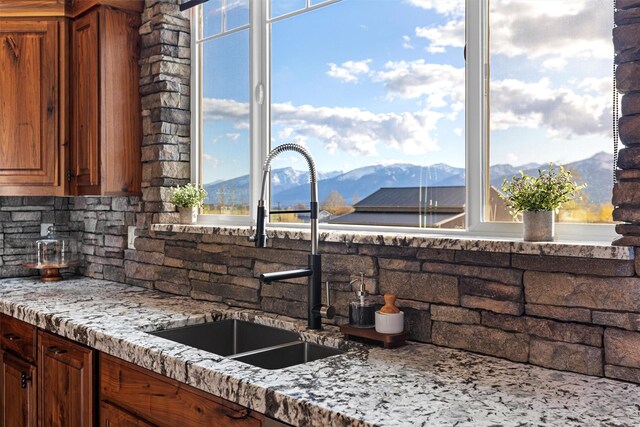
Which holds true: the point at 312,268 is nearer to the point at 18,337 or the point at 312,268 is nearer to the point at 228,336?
the point at 228,336

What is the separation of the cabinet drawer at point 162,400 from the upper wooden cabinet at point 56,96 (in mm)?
1307

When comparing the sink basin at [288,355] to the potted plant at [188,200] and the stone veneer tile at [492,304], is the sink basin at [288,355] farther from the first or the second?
the potted plant at [188,200]

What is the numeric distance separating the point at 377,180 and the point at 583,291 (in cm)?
93

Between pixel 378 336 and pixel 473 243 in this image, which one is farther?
pixel 378 336

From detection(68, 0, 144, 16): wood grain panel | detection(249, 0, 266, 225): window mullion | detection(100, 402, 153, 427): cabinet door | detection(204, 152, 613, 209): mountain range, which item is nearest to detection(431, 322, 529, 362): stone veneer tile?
detection(204, 152, 613, 209): mountain range

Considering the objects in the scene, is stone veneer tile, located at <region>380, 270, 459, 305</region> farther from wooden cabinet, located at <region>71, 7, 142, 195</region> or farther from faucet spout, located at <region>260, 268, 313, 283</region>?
wooden cabinet, located at <region>71, 7, 142, 195</region>

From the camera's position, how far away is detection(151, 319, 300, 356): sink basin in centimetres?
233

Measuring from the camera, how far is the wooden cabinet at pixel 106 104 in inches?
122

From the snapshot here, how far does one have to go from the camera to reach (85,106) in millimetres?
3203

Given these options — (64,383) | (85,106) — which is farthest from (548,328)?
(85,106)

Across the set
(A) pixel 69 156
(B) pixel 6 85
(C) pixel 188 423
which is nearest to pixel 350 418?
(C) pixel 188 423

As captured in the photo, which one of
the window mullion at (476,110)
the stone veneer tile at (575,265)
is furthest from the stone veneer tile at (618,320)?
the window mullion at (476,110)

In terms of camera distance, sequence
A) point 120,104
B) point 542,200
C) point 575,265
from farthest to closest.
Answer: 1. point 120,104
2. point 542,200
3. point 575,265

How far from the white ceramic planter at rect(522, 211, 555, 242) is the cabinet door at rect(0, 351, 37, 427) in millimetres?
2115
